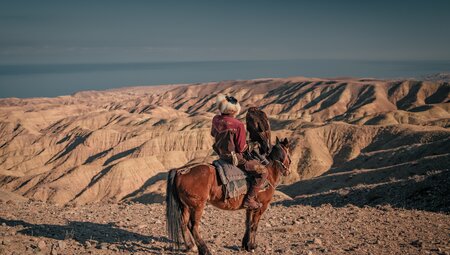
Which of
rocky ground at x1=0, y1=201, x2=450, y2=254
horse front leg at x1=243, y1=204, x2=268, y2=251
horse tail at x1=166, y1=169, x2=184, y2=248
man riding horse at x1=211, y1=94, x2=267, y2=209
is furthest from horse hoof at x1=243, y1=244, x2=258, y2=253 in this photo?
horse tail at x1=166, y1=169, x2=184, y2=248

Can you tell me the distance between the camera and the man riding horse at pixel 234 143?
8.71m

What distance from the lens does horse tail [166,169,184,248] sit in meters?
8.75

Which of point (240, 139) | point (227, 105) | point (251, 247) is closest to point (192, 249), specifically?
point (251, 247)

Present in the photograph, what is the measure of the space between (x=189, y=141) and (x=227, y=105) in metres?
81.5

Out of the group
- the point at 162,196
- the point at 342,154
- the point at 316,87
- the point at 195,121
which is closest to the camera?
the point at 162,196

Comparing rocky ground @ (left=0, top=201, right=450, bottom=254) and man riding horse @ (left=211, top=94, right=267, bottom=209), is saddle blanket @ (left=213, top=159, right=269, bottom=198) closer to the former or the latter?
man riding horse @ (left=211, top=94, right=267, bottom=209)

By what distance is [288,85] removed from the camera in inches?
7357

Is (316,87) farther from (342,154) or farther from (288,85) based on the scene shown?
(342,154)

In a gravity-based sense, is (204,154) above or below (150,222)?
below

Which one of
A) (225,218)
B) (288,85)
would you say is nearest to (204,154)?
(225,218)

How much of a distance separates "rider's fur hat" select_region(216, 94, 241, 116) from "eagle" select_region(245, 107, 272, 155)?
372mm

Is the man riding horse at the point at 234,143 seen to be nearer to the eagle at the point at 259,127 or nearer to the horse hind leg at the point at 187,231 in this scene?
the eagle at the point at 259,127

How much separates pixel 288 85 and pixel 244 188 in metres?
182

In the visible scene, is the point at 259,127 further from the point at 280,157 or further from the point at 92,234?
the point at 92,234
